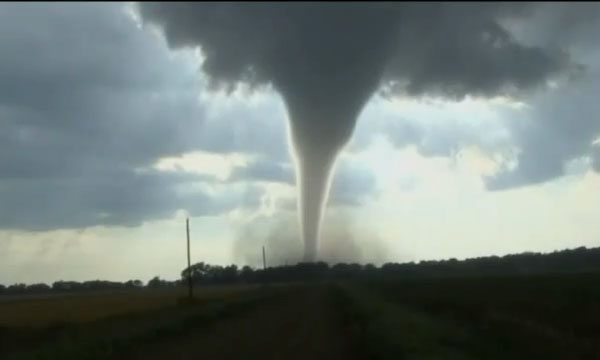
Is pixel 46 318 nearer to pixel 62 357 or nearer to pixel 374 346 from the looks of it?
pixel 62 357

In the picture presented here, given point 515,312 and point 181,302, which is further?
point 181,302

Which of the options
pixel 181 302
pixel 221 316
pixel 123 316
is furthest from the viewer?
pixel 181 302

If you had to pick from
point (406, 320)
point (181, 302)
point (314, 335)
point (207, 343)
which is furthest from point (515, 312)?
point (181, 302)

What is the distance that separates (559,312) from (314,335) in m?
21.9

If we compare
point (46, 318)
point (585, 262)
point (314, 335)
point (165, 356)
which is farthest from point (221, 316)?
point (585, 262)

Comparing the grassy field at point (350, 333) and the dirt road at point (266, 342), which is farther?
the dirt road at point (266, 342)

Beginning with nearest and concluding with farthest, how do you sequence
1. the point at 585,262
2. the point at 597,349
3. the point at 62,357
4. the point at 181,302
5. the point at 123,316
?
1. the point at 597,349
2. the point at 62,357
3. the point at 123,316
4. the point at 181,302
5. the point at 585,262

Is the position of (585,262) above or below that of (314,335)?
above

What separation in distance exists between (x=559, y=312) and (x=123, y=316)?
34087 mm

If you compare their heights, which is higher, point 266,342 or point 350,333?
point 350,333

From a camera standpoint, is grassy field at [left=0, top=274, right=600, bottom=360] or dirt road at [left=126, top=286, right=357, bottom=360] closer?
grassy field at [left=0, top=274, right=600, bottom=360]

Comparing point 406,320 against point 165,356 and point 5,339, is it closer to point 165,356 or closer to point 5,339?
point 165,356

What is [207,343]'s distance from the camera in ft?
128

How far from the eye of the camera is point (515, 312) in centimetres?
5594
